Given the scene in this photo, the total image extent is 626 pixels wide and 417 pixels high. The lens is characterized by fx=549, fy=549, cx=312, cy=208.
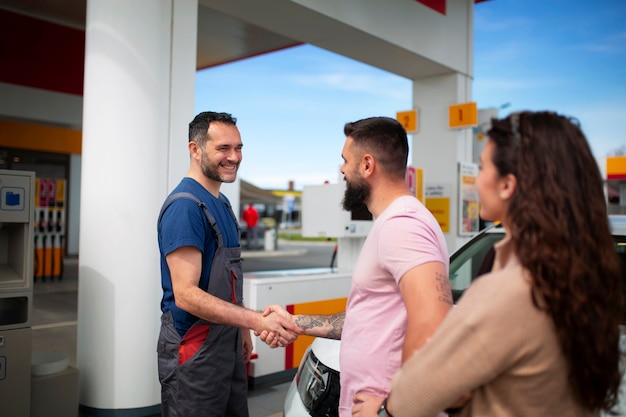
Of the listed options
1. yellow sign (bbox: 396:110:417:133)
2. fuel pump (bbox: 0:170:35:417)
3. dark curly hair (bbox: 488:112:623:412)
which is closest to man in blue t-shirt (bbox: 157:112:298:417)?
dark curly hair (bbox: 488:112:623:412)

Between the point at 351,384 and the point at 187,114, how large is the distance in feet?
10.9

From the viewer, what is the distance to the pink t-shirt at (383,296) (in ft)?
5.04

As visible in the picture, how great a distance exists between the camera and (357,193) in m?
1.83

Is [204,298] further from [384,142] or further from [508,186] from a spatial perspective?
[508,186]

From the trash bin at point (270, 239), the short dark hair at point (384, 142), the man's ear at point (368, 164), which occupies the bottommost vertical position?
the trash bin at point (270, 239)

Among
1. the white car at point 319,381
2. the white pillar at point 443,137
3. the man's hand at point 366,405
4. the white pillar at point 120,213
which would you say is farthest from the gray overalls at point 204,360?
the white pillar at point 443,137

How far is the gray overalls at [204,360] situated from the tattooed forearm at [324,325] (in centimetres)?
39

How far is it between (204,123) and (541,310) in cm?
195

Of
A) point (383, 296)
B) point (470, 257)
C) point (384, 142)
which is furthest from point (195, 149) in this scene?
point (470, 257)

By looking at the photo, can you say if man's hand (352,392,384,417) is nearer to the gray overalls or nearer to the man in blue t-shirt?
the man in blue t-shirt

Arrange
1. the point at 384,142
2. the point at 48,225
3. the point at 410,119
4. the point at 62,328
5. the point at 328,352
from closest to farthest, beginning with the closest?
the point at 384,142 → the point at 328,352 → the point at 62,328 → the point at 410,119 → the point at 48,225

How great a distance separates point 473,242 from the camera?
3850mm

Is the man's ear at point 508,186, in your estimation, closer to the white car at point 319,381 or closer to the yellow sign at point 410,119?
the white car at point 319,381

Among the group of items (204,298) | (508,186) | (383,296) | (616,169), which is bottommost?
(204,298)
